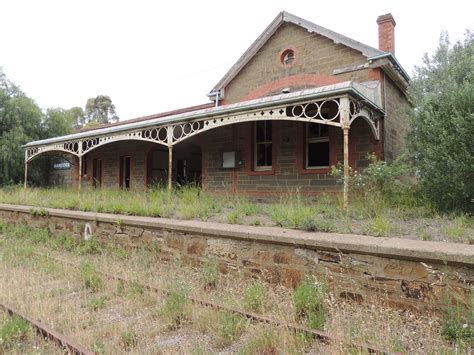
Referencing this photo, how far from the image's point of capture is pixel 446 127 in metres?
6.61

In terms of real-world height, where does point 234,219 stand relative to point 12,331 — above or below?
above

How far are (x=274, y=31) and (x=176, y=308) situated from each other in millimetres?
10564

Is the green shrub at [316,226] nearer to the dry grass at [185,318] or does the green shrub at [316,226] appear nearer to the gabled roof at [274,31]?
the dry grass at [185,318]

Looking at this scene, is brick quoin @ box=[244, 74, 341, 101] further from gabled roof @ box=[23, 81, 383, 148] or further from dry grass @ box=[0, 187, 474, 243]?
dry grass @ box=[0, 187, 474, 243]

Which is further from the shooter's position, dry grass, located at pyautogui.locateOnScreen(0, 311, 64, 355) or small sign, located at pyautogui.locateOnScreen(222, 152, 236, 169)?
small sign, located at pyautogui.locateOnScreen(222, 152, 236, 169)

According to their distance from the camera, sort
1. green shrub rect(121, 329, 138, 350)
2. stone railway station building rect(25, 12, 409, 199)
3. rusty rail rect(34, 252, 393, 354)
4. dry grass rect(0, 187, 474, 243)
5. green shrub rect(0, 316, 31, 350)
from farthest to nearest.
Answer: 1. stone railway station building rect(25, 12, 409, 199)
2. dry grass rect(0, 187, 474, 243)
3. green shrub rect(0, 316, 31, 350)
4. green shrub rect(121, 329, 138, 350)
5. rusty rail rect(34, 252, 393, 354)

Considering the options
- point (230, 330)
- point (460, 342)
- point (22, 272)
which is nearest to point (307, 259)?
point (230, 330)

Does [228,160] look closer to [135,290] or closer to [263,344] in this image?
[135,290]

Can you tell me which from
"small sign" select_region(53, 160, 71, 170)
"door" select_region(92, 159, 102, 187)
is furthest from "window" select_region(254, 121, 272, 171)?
"small sign" select_region(53, 160, 71, 170)

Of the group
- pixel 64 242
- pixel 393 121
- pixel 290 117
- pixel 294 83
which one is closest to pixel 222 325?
pixel 290 117

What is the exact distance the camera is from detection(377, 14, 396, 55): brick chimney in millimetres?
11148

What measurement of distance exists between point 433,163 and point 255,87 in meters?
7.31

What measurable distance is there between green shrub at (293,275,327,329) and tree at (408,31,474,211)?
370 centimetres

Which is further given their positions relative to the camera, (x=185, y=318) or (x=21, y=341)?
(x=185, y=318)
